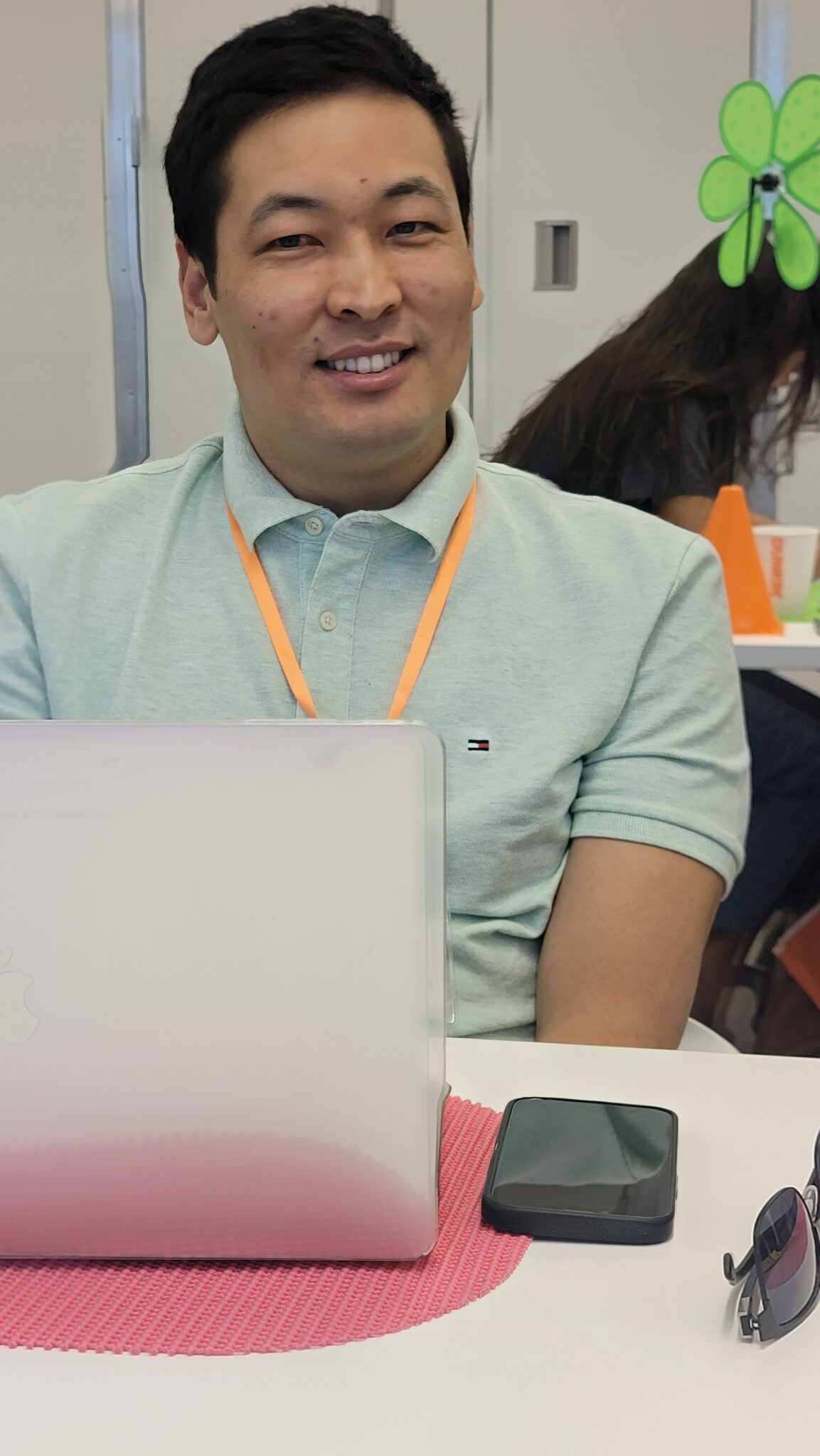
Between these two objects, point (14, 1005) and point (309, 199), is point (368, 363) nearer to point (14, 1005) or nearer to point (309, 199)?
point (309, 199)

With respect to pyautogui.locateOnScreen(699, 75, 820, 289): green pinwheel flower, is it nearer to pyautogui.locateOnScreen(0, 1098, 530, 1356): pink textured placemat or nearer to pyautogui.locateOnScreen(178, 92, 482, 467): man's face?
pyautogui.locateOnScreen(178, 92, 482, 467): man's face

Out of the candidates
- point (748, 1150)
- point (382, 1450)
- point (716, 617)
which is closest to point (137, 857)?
point (382, 1450)

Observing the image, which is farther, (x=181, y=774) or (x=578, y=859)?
(x=578, y=859)

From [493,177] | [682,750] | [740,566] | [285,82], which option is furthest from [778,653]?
[493,177]

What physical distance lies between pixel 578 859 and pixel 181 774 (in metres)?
0.62

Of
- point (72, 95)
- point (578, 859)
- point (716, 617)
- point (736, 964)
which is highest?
point (72, 95)

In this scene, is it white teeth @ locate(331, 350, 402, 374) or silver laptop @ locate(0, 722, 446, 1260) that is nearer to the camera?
silver laptop @ locate(0, 722, 446, 1260)

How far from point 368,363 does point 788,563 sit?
53.3 inches

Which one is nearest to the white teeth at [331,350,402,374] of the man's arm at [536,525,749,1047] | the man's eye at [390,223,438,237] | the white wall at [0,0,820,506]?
the man's eye at [390,223,438,237]

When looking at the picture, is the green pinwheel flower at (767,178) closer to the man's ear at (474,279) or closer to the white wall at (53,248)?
the man's ear at (474,279)

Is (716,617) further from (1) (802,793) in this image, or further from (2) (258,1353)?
(1) (802,793)

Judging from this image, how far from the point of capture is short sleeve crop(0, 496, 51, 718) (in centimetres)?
130

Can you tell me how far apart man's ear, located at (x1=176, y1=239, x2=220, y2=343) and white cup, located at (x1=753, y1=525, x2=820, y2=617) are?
124 centimetres

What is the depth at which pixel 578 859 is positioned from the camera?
48.3 inches
